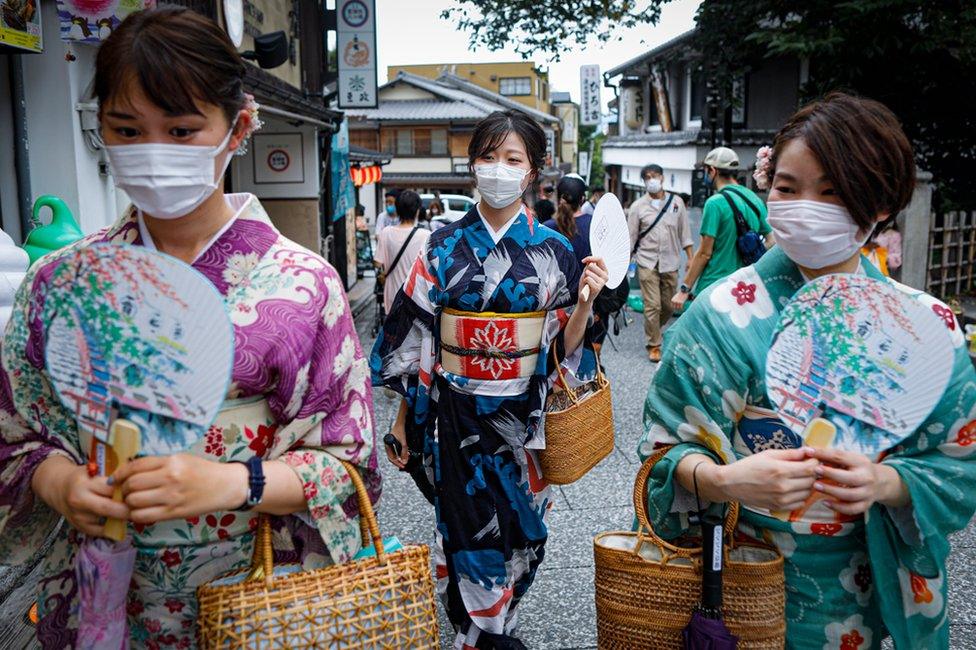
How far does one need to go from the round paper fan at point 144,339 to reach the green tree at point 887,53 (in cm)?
806

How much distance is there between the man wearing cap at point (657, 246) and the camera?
9.45m

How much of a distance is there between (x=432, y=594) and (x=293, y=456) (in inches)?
15.1

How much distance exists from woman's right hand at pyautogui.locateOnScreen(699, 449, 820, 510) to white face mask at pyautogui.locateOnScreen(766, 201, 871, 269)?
46cm

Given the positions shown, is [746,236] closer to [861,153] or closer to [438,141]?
[861,153]

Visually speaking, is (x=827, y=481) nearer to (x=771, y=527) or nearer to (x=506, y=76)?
(x=771, y=527)

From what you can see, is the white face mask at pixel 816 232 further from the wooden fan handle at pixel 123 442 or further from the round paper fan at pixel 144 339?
the wooden fan handle at pixel 123 442

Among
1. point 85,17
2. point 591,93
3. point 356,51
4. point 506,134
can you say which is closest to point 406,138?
point 591,93

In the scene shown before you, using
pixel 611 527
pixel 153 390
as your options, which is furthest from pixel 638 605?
pixel 611 527

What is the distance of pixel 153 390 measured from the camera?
1406 mm

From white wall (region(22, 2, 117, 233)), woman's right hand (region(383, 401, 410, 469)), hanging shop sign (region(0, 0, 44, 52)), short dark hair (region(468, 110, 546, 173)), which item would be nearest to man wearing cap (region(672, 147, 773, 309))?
short dark hair (region(468, 110, 546, 173))

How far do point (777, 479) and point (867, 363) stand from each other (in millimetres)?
285

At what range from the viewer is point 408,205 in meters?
7.73

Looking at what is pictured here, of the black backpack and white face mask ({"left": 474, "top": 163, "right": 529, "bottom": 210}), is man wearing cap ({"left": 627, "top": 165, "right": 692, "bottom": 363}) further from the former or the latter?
white face mask ({"left": 474, "top": 163, "right": 529, "bottom": 210})

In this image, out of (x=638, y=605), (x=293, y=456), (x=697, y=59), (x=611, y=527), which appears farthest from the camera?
(x=697, y=59)
